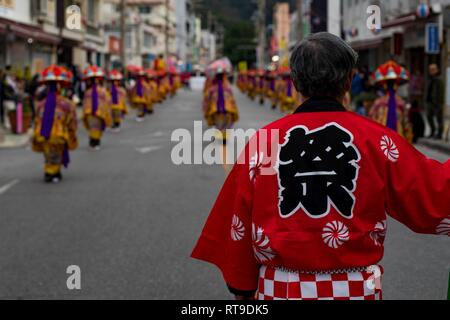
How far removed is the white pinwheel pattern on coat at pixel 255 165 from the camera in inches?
107

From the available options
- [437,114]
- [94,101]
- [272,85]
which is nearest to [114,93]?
[94,101]

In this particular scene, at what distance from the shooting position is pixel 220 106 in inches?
695

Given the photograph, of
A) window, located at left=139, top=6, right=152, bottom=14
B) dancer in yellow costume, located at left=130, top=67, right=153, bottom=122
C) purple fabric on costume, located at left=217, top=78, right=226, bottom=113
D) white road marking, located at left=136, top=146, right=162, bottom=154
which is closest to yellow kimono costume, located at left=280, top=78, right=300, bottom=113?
dancer in yellow costume, located at left=130, top=67, right=153, bottom=122

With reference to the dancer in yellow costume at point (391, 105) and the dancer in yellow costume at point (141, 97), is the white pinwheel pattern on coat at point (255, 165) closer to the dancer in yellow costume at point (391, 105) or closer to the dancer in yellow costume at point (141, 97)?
the dancer in yellow costume at point (391, 105)

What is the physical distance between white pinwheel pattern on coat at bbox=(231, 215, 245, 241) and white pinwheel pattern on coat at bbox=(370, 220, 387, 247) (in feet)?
1.44

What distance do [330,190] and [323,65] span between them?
16.2 inches

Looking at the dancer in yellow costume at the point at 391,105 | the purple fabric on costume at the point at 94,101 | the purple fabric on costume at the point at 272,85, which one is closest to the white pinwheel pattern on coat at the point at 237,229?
the dancer in yellow costume at the point at 391,105

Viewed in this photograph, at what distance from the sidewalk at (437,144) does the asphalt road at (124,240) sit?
4.67m

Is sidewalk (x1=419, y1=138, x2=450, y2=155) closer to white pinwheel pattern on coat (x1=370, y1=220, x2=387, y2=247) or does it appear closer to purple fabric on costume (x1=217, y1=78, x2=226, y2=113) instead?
purple fabric on costume (x1=217, y1=78, x2=226, y2=113)

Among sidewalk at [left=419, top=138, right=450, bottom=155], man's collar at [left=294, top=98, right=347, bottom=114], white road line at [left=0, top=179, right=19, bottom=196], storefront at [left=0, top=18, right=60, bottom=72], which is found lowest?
white road line at [left=0, top=179, right=19, bottom=196]

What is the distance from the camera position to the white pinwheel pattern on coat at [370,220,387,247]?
2.67 meters

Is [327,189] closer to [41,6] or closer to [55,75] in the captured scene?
[55,75]
